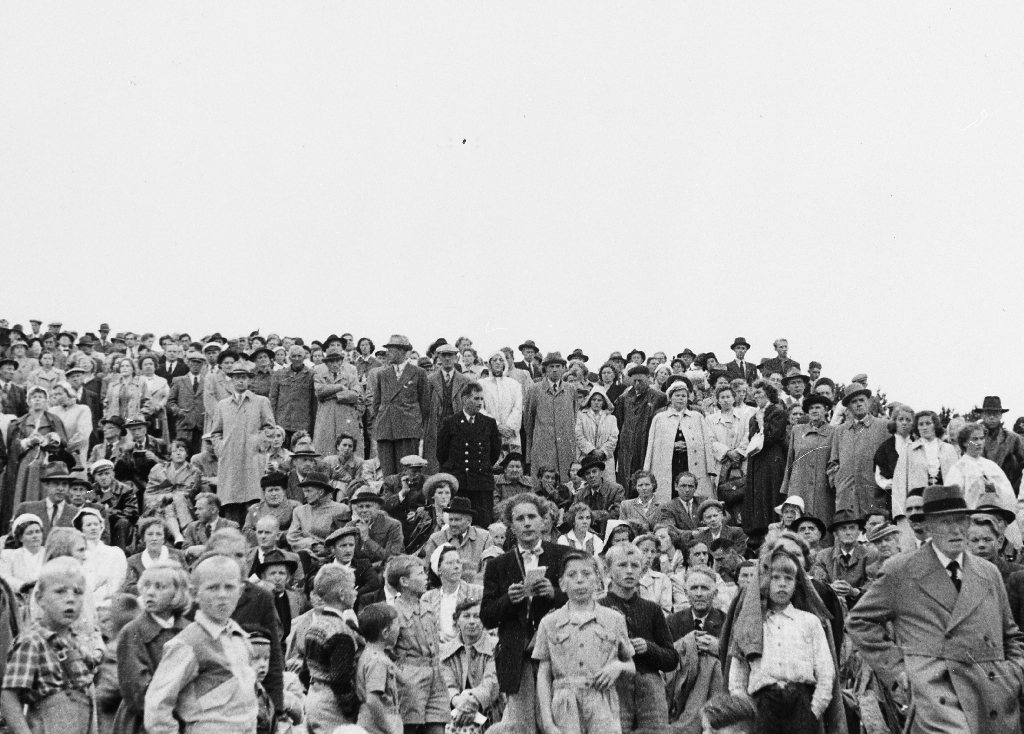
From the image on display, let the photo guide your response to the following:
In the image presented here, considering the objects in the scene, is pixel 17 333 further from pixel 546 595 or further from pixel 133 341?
pixel 546 595

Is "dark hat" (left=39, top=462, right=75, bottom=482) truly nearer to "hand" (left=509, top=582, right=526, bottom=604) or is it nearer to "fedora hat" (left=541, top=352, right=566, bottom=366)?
"fedora hat" (left=541, top=352, right=566, bottom=366)

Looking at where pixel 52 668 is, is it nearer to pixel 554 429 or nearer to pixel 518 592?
pixel 518 592

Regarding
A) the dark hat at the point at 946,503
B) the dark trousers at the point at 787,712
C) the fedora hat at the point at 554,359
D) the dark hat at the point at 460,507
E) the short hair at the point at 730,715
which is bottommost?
the dark trousers at the point at 787,712

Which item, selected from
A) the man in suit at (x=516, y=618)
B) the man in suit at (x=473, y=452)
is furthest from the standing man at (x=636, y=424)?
the man in suit at (x=516, y=618)

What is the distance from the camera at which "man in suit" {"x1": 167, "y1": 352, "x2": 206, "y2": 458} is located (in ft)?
62.1

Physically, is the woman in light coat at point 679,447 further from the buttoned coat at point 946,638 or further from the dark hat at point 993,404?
the buttoned coat at point 946,638

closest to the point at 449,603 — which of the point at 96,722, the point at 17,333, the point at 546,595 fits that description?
the point at 546,595

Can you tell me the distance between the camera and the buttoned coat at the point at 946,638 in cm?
693

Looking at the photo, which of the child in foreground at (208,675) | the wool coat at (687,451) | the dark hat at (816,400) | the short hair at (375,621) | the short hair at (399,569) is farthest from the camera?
the wool coat at (687,451)

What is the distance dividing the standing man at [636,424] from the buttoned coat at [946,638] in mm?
10296

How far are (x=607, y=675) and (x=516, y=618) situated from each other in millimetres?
850

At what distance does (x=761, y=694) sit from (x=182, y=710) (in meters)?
3.60

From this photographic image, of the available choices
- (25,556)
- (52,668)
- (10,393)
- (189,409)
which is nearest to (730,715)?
(52,668)

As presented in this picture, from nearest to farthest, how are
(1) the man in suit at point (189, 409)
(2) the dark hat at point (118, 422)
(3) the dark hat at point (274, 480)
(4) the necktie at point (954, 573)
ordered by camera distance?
(4) the necktie at point (954, 573) → (3) the dark hat at point (274, 480) → (2) the dark hat at point (118, 422) → (1) the man in suit at point (189, 409)
